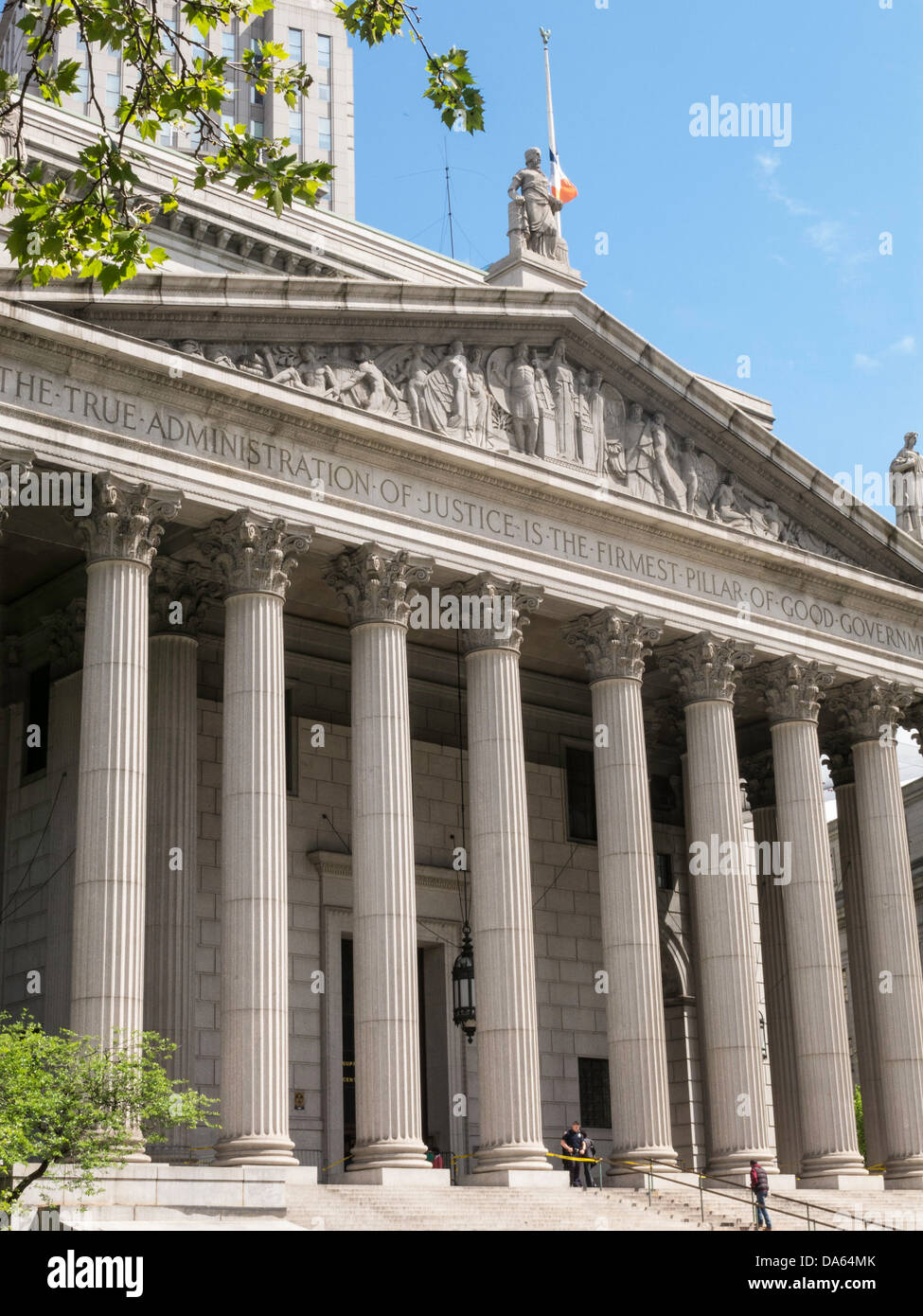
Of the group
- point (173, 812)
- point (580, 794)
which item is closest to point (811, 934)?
point (580, 794)

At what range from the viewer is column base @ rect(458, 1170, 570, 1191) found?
3238 centimetres

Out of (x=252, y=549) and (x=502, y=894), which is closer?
(x=252, y=549)

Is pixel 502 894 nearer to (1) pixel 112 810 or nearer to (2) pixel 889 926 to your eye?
(1) pixel 112 810

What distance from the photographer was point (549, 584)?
37281mm

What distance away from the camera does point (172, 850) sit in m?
34.8

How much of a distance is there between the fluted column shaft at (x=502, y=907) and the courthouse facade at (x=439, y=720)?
0.29ft

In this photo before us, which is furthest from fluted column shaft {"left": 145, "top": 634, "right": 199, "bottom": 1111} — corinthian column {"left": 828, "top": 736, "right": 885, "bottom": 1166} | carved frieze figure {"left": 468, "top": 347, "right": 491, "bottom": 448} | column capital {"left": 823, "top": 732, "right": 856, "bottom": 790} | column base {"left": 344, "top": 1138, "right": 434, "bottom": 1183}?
column capital {"left": 823, "top": 732, "right": 856, "bottom": 790}

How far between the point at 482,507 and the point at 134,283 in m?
9.01

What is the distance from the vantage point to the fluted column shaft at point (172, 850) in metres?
34.1

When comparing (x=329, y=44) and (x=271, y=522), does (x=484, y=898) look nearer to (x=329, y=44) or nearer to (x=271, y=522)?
(x=271, y=522)

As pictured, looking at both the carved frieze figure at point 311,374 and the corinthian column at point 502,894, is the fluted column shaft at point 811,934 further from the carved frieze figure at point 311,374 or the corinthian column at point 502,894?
the carved frieze figure at point 311,374

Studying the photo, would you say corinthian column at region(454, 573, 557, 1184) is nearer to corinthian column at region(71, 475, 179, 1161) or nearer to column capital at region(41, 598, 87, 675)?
corinthian column at region(71, 475, 179, 1161)

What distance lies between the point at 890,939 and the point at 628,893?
29.0 ft
